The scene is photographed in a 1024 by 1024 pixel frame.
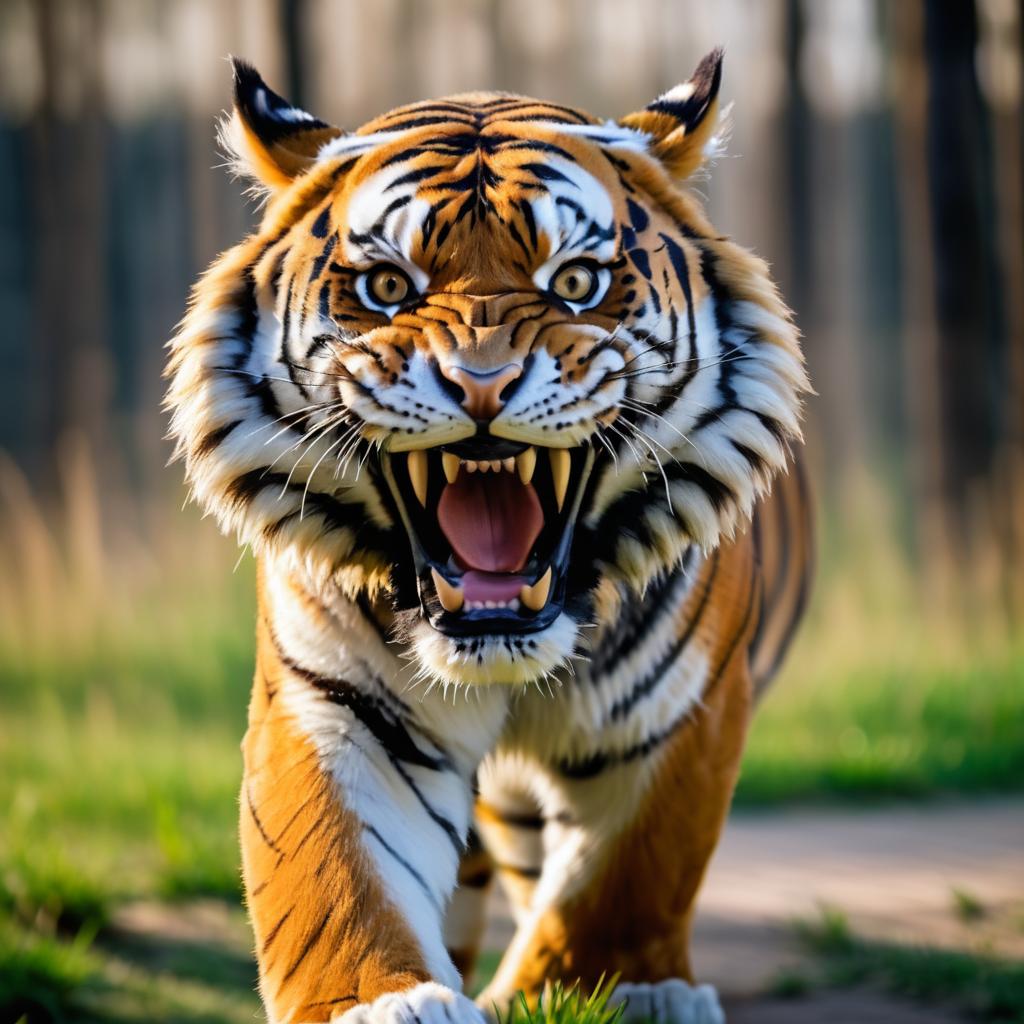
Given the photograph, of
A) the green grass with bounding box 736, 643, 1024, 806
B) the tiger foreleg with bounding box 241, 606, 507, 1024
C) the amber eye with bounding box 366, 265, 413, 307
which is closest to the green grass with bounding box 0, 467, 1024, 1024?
the green grass with bounding box 736, 643, 1024, 806

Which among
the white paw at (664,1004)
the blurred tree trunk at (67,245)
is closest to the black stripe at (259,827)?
the white paw at (664,1004)

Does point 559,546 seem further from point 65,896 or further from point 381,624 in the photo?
point 65,896

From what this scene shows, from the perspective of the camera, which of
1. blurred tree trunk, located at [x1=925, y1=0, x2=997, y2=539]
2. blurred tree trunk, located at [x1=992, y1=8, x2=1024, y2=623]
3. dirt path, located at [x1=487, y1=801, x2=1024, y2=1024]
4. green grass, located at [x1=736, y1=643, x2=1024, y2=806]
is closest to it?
dirt path, located at [x1=487, y1=801, x2=1024, y2=1024]

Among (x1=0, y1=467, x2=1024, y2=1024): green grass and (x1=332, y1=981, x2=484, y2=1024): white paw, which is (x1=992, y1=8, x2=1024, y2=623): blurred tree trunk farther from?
(x1=332, y1=981, x2=484, y2=1024): white paw

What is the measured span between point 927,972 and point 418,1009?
142 cm

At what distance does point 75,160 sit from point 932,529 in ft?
20.1

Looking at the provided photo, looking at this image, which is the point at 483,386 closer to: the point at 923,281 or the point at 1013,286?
the point at 923,281

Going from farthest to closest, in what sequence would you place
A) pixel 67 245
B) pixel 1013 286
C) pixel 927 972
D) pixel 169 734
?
1. pixel 67 245
2. pixel 1013 286
3. pixel 169 734
4. pixel 927 972

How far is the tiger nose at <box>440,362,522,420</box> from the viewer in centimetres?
188

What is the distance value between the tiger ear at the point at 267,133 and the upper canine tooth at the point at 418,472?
1.89ft

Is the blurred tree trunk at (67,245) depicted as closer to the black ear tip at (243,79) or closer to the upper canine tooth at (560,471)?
the black ear tip at (243,79)

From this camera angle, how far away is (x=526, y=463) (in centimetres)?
206

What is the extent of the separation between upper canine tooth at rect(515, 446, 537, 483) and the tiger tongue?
36 millimetres

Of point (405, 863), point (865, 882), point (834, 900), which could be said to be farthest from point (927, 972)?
point (405, 863)
